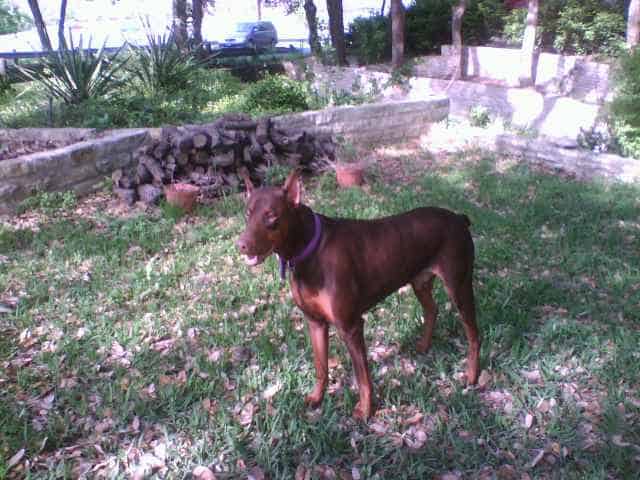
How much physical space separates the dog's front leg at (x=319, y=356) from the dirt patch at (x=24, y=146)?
4.88 metres

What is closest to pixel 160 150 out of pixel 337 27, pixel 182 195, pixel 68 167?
pixel 182 195

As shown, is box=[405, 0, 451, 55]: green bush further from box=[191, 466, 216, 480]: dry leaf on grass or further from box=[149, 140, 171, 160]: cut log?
box=[191, 466, 216, 480]: dry leaf on grass

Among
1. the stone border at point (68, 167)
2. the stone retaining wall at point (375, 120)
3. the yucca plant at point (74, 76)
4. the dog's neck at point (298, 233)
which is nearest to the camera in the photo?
the dog's neck at point (298, 233)

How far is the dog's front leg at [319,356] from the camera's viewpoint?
9.63 ft

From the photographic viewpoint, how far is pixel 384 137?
893cm

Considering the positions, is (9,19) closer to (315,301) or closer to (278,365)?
(278,365)

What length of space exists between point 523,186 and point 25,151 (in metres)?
6.03

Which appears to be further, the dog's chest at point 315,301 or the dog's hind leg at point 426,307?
the dog's hind leg at point 426,307

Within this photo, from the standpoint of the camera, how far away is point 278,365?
11.5 feet

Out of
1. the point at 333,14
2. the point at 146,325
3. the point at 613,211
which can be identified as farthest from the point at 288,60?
the point at 146,325

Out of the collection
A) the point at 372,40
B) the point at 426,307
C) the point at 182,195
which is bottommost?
the point at 426,307

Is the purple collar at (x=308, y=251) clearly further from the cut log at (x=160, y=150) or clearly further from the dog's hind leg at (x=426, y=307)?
the cut log at (x=160, y=150)

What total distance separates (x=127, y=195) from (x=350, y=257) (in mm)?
4132

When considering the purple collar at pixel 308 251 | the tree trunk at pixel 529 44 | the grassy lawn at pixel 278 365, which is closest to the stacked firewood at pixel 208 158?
the grassy lawn at pixel 278 365
